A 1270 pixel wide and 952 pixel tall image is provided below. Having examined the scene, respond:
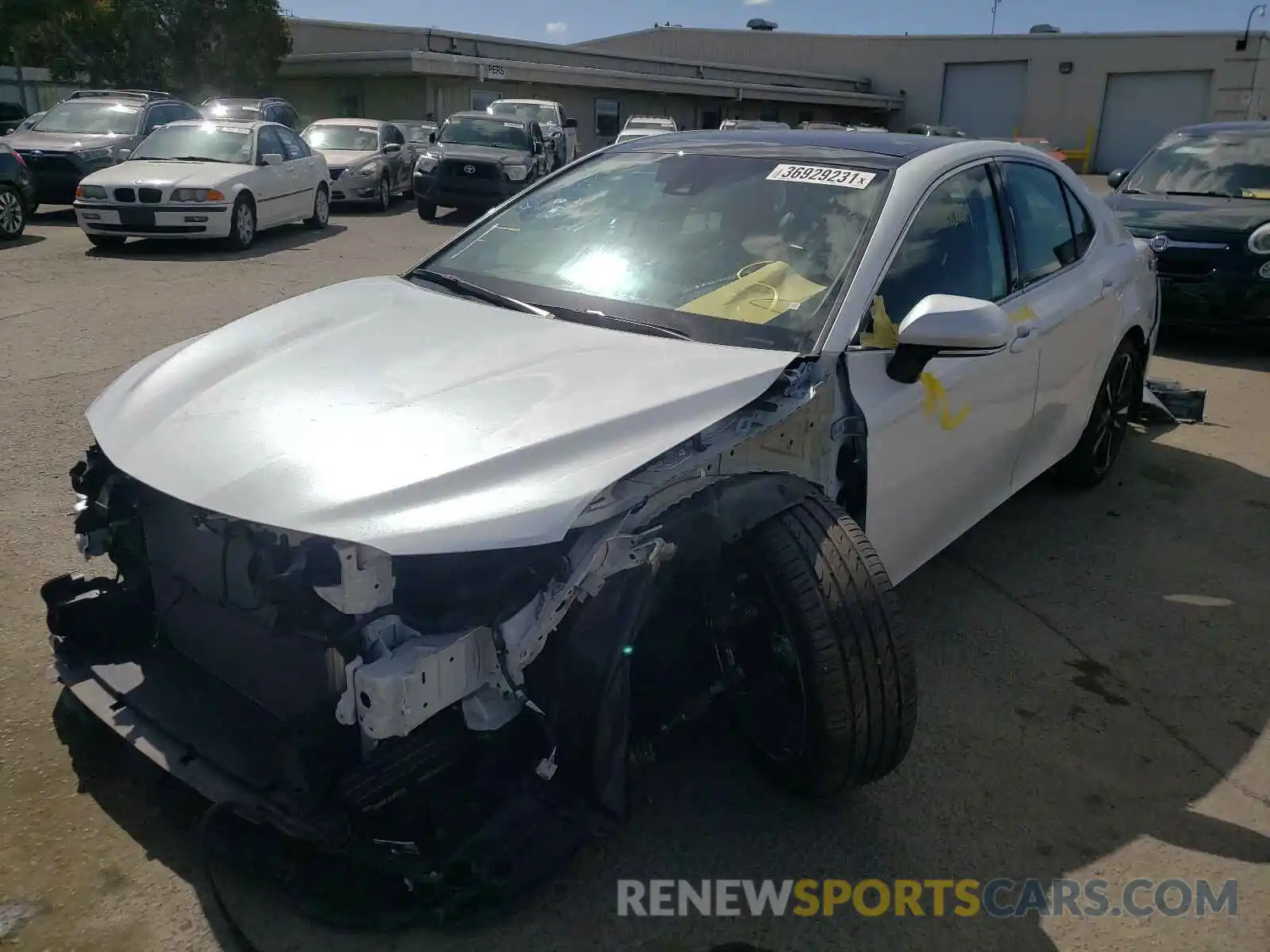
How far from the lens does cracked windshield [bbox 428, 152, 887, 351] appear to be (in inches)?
120

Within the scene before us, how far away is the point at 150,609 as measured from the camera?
9.36 ft

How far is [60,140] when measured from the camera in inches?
580

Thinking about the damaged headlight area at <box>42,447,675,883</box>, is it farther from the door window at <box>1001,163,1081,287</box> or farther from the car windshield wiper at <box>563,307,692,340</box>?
the door window at <box>1001,163,1081,287</box>

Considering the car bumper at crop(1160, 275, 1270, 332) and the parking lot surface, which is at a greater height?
the car bumper at crop(1160, 275, 1270, 332)

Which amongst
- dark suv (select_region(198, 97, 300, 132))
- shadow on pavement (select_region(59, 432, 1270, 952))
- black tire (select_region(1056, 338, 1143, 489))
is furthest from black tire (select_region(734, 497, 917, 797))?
dark suv (select_region(198, 97, 300, 132))

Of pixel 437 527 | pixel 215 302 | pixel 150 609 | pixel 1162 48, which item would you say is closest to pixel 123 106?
pixel 215 302

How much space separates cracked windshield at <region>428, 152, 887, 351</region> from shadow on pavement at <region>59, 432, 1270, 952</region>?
1.27 metres

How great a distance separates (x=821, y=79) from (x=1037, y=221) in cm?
4619

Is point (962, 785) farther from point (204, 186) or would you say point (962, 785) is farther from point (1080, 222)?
point (204, 186)

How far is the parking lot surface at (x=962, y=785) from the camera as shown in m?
2.38

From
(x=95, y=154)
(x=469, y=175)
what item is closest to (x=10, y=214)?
(x=95, y=154)

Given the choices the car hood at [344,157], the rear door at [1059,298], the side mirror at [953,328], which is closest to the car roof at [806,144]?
the rear door at [1059,298]

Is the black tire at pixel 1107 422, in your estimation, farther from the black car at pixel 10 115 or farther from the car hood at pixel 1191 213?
the black car at pixel 10 115

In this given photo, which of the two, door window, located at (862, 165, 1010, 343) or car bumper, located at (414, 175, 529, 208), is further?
car bumper, located at (414, 175, 529, 208)
